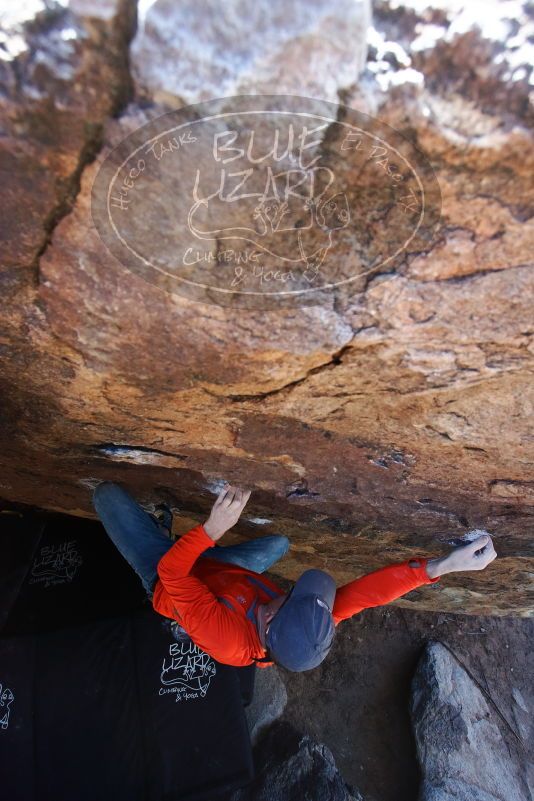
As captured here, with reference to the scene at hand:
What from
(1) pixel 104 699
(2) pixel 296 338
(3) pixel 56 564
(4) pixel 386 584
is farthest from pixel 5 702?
(2) pixel 296 338

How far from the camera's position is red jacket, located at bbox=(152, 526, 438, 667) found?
1499 millimetres

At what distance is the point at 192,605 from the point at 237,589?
0.19 m

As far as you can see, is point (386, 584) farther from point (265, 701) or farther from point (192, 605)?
point (265, 701)

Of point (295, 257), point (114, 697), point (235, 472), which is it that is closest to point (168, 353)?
point (295, 257)

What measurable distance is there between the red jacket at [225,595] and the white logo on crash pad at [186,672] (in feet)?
2.75

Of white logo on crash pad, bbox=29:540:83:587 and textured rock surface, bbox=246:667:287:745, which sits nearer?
white logo on crash pad, bbox=29:540:83:587

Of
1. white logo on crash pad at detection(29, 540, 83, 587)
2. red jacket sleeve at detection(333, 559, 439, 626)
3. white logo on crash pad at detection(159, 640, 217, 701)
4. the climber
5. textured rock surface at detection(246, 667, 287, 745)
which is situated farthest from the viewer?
textured rock surface at detection(246, 667, 287, 745)

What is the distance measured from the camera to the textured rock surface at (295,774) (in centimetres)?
255

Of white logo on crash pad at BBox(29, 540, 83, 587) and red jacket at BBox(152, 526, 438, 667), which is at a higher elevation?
red jacket at BBox(152, 526, 438, 667)

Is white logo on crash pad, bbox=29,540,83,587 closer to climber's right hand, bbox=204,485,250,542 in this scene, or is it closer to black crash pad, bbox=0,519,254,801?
black crash pad, bbox=0,519,254,801

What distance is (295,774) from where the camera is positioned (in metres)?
2.63

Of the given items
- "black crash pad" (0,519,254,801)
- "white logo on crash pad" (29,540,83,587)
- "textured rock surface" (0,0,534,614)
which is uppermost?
"textured rock surface" (0,0,534,614)

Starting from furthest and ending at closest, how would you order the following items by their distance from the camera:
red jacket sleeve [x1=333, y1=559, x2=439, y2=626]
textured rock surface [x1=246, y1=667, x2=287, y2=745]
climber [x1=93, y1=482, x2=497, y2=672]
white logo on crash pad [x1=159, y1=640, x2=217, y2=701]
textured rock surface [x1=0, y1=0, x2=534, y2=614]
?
textured rock surface [x1=246, y1=667, x2=287, y2=745]
white logo on crash pad [x1=159, y1=640, x2=217, y2=701]
red jacket sleeve [x1=333, y1=559, x2=439, y2=626]
climber [x1=93, y1=482, x2=497, y2=672]
textured rock surface [x1=0, y1=0, x2=534, y2=614]

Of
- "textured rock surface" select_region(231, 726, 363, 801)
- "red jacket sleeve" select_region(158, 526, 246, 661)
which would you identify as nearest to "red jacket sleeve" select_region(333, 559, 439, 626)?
"red jacket sleeve" select_region(158, 526, 246, 661)
